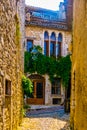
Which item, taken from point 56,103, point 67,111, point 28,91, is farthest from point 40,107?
point 28,91

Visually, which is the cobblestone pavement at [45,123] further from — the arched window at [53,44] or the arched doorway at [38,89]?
the arched window at [53,44]

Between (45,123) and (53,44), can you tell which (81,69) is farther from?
(53,44)

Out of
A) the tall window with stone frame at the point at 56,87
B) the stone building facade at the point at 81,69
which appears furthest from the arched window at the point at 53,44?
the stone building facade at the point at 81,69

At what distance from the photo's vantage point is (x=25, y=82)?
1473 centimetres

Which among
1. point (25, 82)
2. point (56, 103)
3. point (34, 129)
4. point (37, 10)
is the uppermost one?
point (37, 10)

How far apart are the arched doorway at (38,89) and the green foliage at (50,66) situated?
0.74 metres

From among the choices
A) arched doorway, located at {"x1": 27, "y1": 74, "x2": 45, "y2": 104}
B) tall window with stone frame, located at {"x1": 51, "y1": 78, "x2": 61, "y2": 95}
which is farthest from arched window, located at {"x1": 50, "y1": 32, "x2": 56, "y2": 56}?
arched doorway, located at {"x1": 27, "y1": 74, "x2": 45, "y2": 104}

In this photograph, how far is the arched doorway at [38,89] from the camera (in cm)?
2503

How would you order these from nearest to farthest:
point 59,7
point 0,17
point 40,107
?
point 0,17
point 40,107
point 59,7

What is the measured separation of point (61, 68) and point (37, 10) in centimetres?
612

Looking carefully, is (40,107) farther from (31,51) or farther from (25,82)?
(25,82)

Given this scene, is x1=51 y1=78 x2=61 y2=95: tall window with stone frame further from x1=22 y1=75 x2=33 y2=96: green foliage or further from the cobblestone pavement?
x1=22 y1=75 x2=33 y2=96: green foliage

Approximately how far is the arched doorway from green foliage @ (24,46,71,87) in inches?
29.2

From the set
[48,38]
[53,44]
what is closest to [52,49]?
[53,44]
